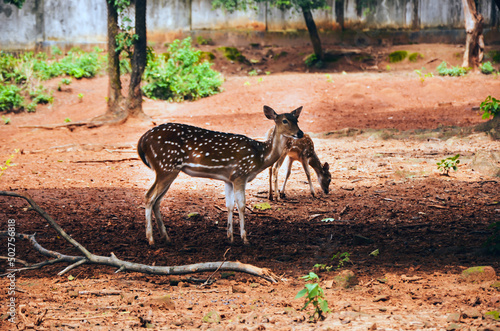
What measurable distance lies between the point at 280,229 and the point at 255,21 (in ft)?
63.3

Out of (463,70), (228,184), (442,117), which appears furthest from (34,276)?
(463,70)

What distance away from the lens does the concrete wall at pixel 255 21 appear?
2384cm

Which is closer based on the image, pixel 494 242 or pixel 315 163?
pixel 494 242

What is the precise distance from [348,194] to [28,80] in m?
13.6

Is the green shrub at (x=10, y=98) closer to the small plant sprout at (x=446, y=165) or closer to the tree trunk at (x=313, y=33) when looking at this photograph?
the tree trunk at (x=313, y=33)

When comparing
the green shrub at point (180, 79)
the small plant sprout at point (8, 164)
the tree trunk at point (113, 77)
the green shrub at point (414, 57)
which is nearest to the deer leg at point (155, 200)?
the small plant sprout at point (8, 164)

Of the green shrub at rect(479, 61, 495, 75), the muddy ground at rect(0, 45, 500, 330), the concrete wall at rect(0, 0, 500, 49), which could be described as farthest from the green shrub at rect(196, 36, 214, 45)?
the green shrub at rect(479, 61, 495, 75)

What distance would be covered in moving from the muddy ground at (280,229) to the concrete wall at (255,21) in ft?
30.9

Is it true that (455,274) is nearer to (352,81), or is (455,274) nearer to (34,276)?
(34,276)

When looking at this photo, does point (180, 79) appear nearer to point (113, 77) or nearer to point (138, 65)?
point (138, 65)

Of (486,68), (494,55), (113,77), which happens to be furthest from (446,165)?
(494,55)

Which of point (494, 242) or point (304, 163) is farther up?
point (304, 163)

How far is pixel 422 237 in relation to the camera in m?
6.39

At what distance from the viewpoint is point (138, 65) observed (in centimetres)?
1573
